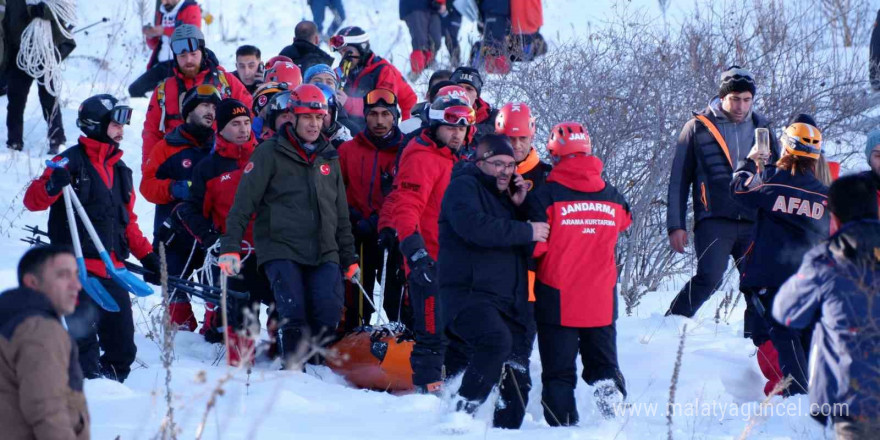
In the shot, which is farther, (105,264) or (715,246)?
(715,246)


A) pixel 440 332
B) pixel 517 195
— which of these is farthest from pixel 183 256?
pixel 517 195

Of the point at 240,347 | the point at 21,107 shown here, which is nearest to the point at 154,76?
the point at 21,107

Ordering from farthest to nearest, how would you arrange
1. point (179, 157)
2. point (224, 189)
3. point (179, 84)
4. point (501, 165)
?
point (179, 84) < point (179, 157) < point (224, 189) < point (501, 165)

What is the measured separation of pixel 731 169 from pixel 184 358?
3.68 metres

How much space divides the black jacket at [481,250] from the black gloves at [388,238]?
111cm

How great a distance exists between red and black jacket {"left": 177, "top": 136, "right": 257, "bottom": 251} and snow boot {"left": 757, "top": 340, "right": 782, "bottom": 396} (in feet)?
10.4

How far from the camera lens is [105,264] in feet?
21.2

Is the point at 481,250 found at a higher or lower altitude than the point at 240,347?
higher

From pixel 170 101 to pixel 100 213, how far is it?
2.11 m

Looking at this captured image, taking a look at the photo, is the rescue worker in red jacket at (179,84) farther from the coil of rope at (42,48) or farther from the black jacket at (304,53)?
the coil of rope at (42,48)

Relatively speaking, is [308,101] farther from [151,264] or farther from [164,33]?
[164,33]

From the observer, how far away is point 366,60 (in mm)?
9492

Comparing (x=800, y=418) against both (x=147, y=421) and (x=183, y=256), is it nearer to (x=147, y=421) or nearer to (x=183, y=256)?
(x=147, y=421)

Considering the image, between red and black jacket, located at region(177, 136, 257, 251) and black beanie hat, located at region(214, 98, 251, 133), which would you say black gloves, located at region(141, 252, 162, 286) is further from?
black beanie hat, located at region(214, 98, 251, 133)
